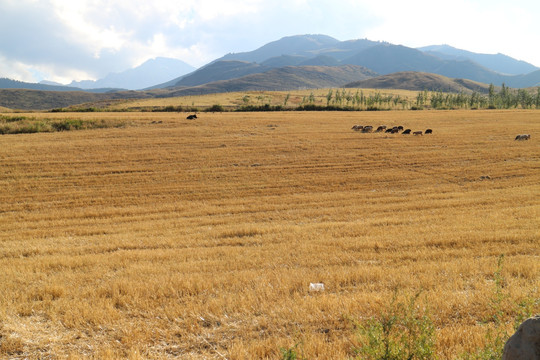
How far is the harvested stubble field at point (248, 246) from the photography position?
19.6ft

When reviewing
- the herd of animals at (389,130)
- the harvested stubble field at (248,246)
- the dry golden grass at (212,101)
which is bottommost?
the harvested stubble field at (248,246)

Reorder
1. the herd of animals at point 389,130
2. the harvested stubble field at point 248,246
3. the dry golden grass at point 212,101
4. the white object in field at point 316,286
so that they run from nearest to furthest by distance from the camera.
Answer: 1. the harvested stubble field at point 248,246
2. the white object in field at point 316,286
3. the herd of animals at point 389,130
4. the dry golden grass at point 212,101

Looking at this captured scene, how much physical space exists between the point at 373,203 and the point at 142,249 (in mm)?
12514

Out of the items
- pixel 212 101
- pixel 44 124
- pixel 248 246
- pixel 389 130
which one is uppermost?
pixel 212 101

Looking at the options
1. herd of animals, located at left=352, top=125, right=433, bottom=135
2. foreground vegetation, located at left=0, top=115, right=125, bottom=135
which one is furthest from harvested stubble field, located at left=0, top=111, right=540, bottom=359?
herd of animals, located at left=352, top=125, right=433, bottom=135

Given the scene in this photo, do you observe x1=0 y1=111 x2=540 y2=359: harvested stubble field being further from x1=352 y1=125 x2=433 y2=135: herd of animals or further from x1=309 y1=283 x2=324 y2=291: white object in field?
x1=352 y1=125 x2=433 y2=135: herd of animals

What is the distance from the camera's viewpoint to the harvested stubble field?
235 inches

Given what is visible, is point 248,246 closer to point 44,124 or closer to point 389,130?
point 389,130

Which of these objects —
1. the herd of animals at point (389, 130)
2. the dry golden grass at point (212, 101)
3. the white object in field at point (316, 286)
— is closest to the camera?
the white object in field at point (316, 286)

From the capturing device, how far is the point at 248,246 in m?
12.0

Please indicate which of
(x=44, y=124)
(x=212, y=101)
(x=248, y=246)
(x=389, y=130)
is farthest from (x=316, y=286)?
(x=212, y=101)

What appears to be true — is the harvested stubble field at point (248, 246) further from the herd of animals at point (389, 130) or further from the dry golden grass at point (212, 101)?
the dry golden grass at point (212, 101)

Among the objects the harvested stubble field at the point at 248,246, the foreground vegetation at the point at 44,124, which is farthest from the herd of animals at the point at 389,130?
the foreground vegetation at the point at 44,124

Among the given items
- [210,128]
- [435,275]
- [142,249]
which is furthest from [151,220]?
[210,128]
